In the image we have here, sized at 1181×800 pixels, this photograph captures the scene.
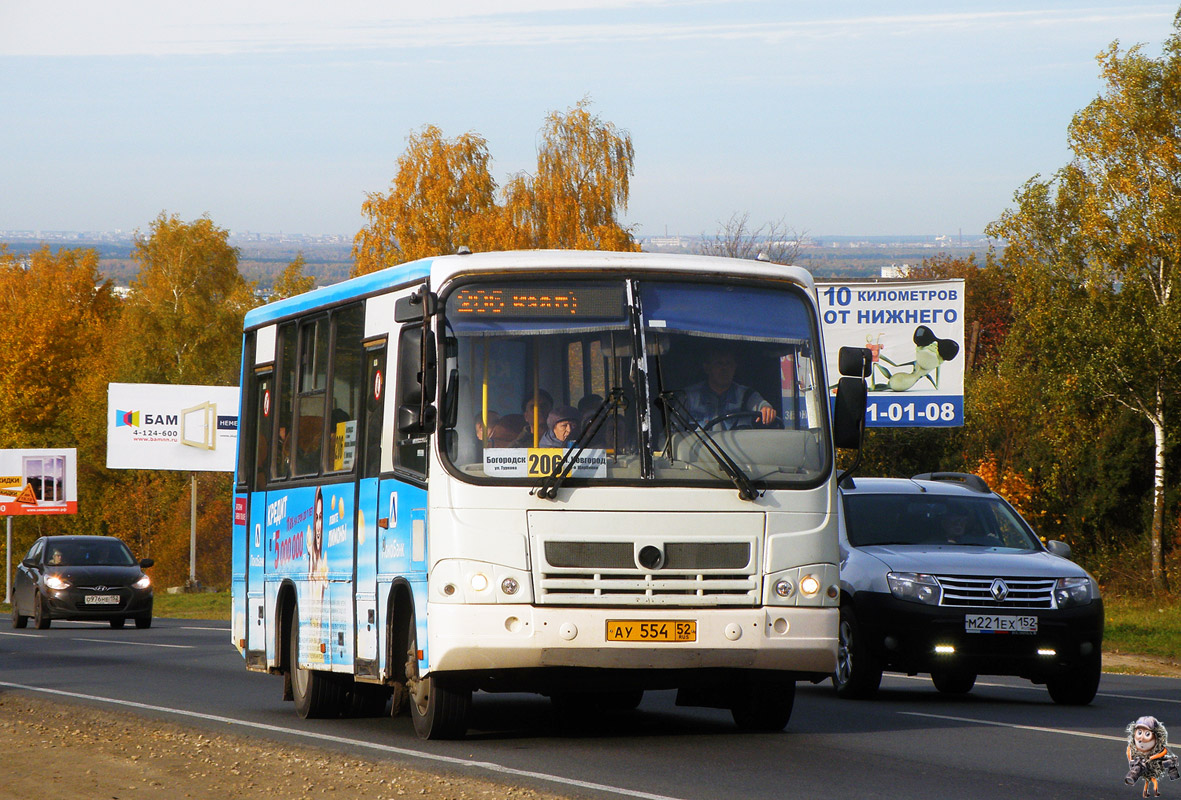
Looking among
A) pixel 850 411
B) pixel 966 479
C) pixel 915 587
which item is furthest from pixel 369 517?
pixel 966 479

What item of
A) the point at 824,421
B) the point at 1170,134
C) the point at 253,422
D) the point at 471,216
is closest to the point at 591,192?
the point at 471,216

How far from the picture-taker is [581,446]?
11445mm

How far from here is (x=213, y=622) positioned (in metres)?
38.5

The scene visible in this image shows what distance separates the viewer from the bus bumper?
11.2 meters

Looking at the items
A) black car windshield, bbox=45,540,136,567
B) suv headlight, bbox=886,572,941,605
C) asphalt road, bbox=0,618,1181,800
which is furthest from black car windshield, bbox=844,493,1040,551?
black car windshield, bbox=45,540,136,567

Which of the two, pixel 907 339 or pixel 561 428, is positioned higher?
pixel 907 339

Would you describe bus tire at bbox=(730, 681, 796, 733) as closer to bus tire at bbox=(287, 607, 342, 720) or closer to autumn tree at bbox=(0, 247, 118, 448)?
→ bus tire at bbox=(287, 607, 342, 720)

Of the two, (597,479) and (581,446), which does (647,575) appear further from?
(581,446)

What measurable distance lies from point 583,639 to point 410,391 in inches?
71.0

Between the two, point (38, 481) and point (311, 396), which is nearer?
point (311, 396)

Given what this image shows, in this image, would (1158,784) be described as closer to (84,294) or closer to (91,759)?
(91,759)

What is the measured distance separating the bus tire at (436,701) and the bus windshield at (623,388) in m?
1.39

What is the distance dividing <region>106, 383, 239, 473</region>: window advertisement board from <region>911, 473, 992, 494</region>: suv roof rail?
4455 cm

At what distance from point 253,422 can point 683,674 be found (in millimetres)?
5654
